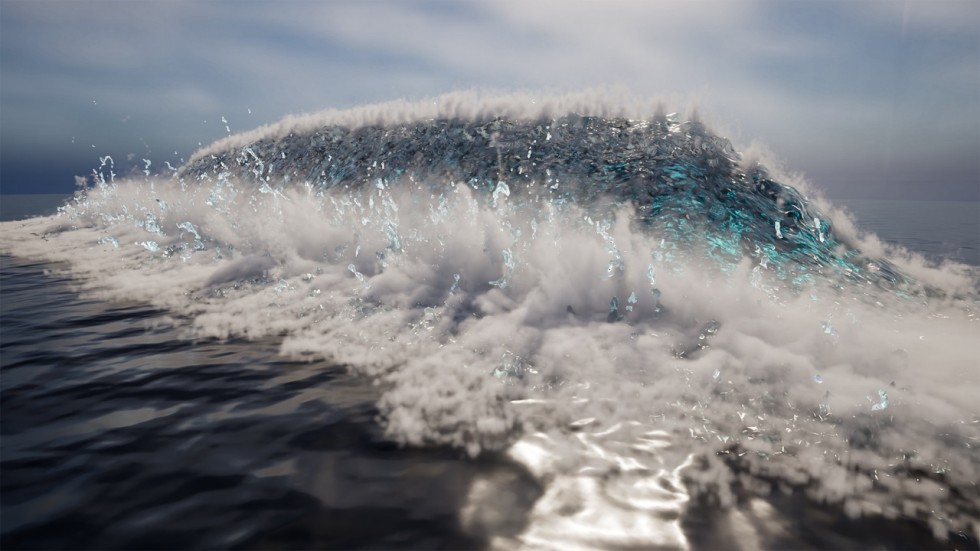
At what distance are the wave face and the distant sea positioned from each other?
19 cm

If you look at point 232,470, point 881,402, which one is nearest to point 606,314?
point 881,402

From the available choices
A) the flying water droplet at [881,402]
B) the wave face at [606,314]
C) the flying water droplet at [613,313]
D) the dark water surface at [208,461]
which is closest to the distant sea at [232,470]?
the dark water surface at [208,461]

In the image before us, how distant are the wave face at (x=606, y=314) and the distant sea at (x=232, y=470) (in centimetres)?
19

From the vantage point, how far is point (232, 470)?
275cm

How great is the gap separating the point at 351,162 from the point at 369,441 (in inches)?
390

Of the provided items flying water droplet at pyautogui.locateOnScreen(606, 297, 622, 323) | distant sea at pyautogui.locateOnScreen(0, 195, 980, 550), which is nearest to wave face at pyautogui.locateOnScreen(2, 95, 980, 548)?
flying water droplet at pyautogui.locateOnScreen(606, 297, 622, 323)

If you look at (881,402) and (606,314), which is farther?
(606,314)

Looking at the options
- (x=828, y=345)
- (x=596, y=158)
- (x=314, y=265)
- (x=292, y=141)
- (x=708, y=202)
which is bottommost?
(x=828, y=345)

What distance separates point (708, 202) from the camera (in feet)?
23.7

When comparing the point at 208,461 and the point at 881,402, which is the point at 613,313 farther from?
the point at 208,461

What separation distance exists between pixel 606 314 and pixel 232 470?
4.04 meters

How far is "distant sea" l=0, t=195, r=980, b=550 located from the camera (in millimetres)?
2252

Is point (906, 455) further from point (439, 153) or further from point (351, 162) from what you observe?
point (351, 162)

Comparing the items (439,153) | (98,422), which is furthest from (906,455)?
(439,153)
